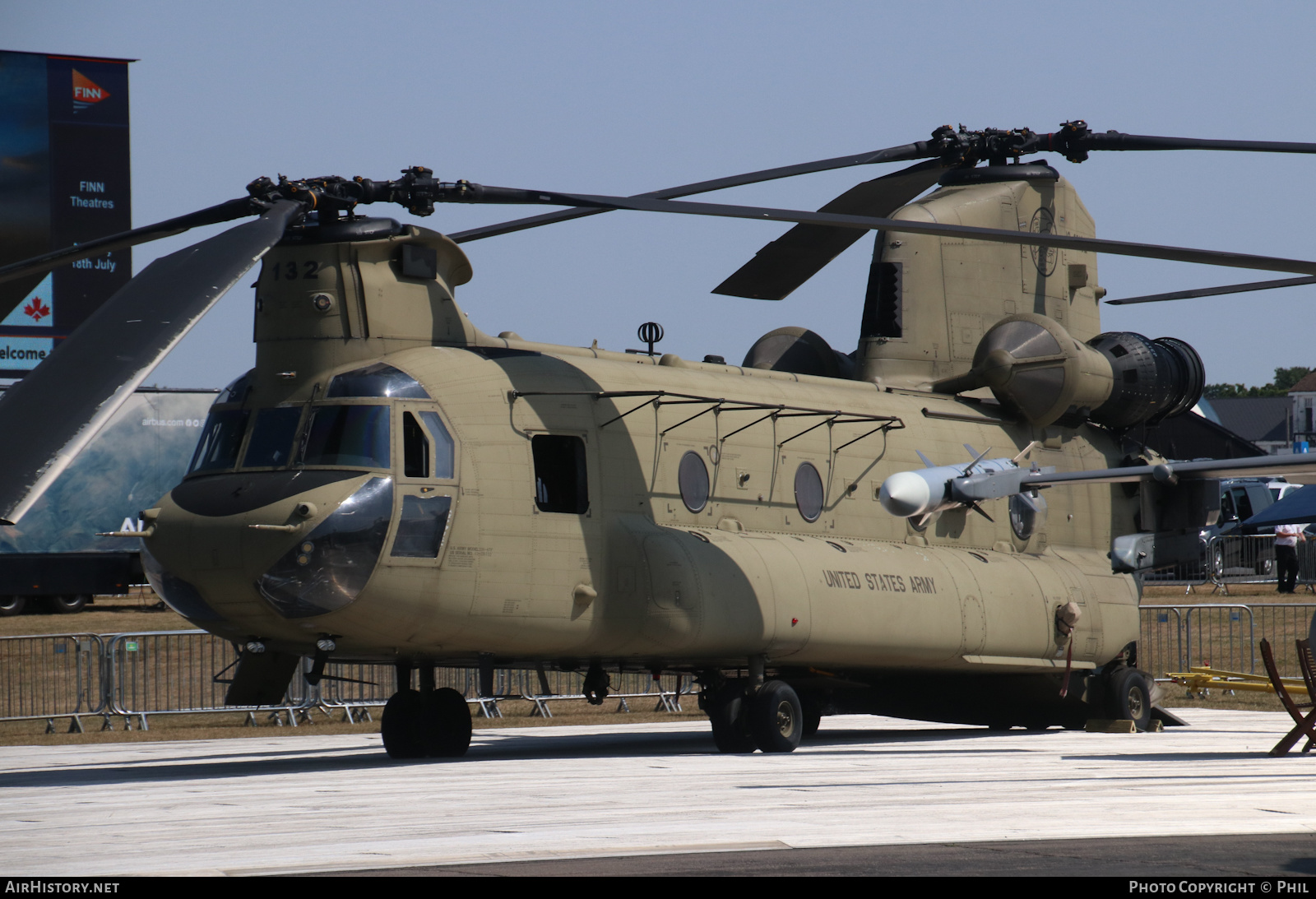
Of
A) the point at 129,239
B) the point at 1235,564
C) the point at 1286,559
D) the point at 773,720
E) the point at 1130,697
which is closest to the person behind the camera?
the point at 129,239

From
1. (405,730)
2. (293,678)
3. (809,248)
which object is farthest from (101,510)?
(405,730)

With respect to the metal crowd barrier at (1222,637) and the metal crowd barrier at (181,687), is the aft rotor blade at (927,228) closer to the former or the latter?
the metal crowd barrier at (181,687)

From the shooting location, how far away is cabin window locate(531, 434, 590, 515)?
50.6 feet

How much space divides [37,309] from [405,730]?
21.5m

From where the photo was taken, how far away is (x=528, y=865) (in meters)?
8.18

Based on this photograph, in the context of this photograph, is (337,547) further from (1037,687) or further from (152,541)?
(1037,687)

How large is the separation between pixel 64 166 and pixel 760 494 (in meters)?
22.7

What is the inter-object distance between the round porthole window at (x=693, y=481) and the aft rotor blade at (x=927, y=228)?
132 inches

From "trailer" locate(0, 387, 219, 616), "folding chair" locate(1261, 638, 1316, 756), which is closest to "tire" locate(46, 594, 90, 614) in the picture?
"trailer" locate(0, 387, 219, 616)

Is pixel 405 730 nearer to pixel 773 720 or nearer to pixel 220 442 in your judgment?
pixel 220 442

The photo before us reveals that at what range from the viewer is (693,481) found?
16.6 m

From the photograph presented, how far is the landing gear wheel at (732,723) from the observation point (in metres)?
16.3

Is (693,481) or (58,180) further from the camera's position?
(58,180)

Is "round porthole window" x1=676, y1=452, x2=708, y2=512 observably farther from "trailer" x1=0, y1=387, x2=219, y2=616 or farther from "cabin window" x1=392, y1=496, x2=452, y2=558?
"trailer" x1=0, y1=387, x2=219, y2=616
